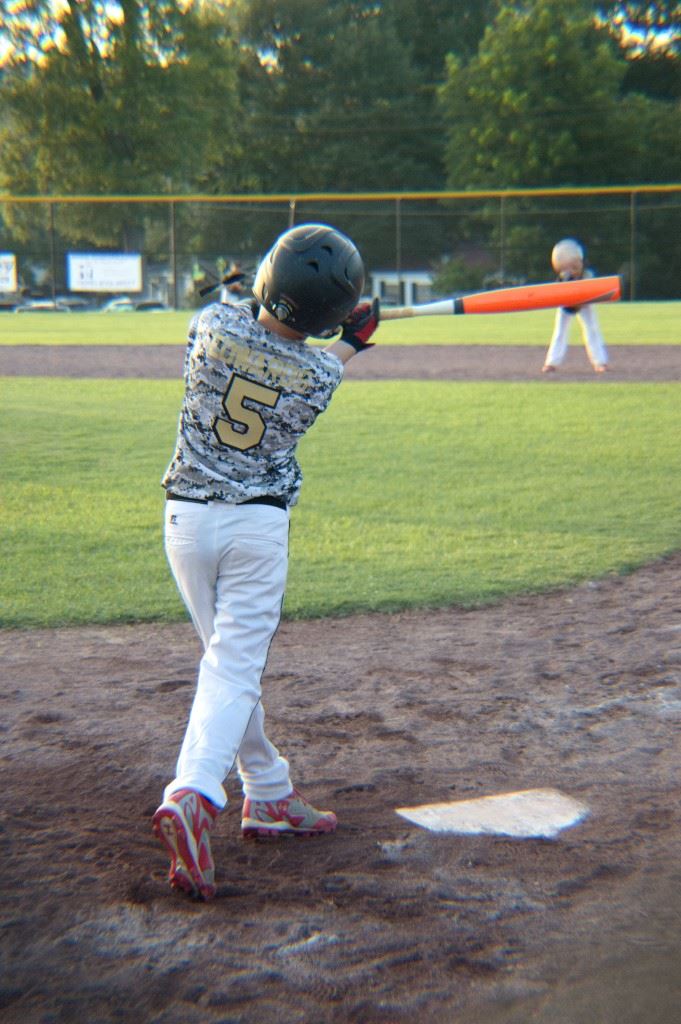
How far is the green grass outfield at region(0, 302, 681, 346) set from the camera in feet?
62.3

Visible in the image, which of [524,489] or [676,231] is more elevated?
[676,231]

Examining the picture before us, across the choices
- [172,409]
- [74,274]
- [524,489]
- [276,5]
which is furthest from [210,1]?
[524,489]

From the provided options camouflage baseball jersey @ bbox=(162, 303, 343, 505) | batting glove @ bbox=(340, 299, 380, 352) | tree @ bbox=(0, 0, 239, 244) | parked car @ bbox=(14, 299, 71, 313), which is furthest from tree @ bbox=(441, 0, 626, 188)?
camouflage baseball jersey @ bbox=(162, 303, 343, 505)

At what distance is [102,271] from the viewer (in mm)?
31031

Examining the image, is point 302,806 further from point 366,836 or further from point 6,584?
point 6,584

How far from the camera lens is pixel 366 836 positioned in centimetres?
288

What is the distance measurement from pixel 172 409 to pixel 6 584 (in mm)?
5841

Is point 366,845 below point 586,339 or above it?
below

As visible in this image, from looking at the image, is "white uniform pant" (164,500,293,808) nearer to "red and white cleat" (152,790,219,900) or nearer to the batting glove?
"red and white cleat" (152,790,219,900)

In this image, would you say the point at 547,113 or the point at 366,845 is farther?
the point at 547,113

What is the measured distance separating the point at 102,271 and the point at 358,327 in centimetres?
2933

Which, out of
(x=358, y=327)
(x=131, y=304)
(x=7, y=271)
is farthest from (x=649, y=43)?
(x=358, y=327)

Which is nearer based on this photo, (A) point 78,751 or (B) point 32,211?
(A) point 78,751

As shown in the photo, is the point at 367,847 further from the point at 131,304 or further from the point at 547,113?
the point at 547,113
